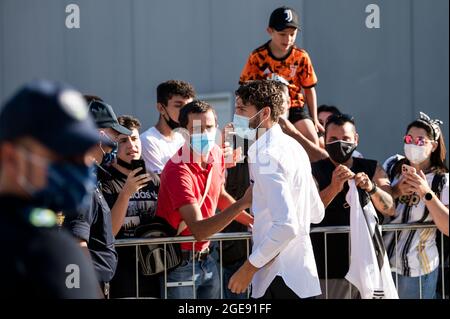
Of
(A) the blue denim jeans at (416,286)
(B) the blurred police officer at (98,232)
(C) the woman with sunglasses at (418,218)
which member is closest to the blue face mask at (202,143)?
(B) the blurred police officer at (98,232)

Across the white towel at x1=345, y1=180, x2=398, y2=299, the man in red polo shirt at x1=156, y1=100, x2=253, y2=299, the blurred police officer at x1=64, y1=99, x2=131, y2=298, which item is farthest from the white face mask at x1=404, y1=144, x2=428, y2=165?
the blurred police officer at x1=64, y1=99, x2=131, y2=298

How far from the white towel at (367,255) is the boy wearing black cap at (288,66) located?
117 centimetres

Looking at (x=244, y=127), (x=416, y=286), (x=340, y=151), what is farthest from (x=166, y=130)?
(x=416, y=286)

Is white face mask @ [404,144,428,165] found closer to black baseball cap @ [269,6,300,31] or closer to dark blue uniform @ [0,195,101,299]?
black baseball cap @ [269,6,300,31]

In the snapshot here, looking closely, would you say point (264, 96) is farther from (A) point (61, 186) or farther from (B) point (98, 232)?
(A) point (61, 186)

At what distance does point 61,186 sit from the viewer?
269cm

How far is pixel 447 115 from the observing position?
991cm

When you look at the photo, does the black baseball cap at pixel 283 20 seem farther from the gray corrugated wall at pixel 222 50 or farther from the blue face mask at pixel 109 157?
the gray corrugated wall at pixel 222 50

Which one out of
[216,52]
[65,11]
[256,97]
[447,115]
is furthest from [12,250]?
[65,11]

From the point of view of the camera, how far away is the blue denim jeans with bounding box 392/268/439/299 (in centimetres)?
641

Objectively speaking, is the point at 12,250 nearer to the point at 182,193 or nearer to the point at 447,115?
the point at 182,193

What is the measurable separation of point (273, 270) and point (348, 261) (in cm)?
118

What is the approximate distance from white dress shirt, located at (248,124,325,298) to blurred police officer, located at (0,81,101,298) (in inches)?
98.2

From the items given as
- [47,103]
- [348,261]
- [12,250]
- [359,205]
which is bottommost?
[348,261]
